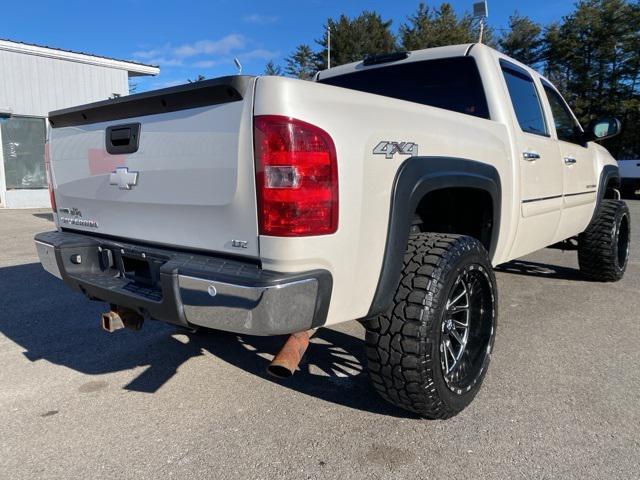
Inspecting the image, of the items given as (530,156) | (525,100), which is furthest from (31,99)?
(530,156)

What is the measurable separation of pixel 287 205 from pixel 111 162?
120cm

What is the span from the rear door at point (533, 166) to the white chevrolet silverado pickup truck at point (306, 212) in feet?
0.12

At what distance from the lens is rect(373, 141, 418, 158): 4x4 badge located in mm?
2111

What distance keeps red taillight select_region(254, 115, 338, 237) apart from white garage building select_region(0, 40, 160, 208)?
15.2 meters

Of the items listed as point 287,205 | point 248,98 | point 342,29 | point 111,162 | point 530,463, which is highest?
point 342,29

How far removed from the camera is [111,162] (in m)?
2.55

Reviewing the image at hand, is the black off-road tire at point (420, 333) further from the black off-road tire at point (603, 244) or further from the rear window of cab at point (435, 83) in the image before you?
the black off-road tire at point (603, 244)

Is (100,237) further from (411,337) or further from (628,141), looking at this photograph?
(628,141)

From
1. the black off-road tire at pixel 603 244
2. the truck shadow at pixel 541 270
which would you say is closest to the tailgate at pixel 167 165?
the black off-road tire at pixel 603 244

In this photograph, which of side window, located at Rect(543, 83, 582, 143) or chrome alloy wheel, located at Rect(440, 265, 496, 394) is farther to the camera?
side window, located at Rect(543, 83, 582, 143)

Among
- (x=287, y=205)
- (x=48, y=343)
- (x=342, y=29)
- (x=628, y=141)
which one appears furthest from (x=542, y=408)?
(x=342, y=29)

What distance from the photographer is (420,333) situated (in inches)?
90.4

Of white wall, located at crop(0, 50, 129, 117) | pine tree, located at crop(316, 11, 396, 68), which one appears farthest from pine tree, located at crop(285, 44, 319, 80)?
white wall, located at crop(0, 50, 129, 117)

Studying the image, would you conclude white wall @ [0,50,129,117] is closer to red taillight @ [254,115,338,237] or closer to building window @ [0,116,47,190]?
building window @ [0,116,47,190]
